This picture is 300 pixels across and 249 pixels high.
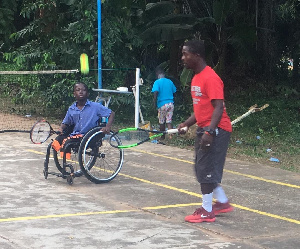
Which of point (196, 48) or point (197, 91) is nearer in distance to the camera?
point (197, 91)

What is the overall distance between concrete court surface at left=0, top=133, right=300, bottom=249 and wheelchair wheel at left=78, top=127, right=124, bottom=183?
0.15 m

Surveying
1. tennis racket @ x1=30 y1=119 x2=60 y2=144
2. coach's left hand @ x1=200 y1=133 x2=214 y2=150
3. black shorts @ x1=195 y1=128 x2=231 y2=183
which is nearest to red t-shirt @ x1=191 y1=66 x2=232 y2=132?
black shorts @ x1=195 y1=128 x2=231 y2=183

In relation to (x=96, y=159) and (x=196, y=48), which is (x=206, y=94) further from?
(x=96, y=159)

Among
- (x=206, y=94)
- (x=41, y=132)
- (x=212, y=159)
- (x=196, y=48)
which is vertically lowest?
(x=212, y=159)

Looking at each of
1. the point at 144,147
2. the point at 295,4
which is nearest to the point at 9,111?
the point at 144,147

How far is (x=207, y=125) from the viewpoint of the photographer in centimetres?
706

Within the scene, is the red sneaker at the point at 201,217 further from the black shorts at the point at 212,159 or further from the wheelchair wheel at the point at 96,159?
the wheelchair wheel at the point at 96,159

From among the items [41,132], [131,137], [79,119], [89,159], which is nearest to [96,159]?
[89,159]

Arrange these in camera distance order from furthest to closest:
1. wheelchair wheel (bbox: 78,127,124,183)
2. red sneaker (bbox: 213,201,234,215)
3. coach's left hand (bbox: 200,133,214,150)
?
wheelchair wheel (bbox: 78,127,124,183) → red sneaker (bbox: 213,201,234,215) → coach's left hand (bbox: 200,133,214,150)

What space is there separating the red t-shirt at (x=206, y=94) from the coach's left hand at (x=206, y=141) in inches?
10.8

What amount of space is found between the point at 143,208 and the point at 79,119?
2077 mm

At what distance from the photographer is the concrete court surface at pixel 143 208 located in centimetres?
631

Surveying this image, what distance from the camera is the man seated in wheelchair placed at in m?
9.15

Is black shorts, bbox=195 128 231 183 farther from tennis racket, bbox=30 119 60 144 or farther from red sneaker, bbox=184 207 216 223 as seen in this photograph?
tennis racket, bbox=30 119 60 144
